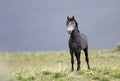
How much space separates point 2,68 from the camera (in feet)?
18.4

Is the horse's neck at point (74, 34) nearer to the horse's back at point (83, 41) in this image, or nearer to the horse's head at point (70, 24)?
the horse's head at point (70, 24)

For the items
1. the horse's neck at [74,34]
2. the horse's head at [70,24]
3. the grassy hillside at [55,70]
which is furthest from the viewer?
the horse's neck at [74,34]

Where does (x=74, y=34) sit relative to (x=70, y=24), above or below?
below

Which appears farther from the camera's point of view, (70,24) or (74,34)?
(74,34)

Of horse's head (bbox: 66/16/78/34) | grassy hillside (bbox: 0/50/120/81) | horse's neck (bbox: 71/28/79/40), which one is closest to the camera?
grassy hillside (bbox: 0/50/120/81)

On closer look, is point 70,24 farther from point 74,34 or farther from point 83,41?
point 83,41

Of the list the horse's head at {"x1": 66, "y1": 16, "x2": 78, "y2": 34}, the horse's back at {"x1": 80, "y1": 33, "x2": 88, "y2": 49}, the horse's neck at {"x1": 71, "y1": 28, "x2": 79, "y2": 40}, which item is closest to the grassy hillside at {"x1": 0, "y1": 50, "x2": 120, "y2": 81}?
the horse's back at {"x1": 80, "y1": 33, "x2": 88, "y2": 49}

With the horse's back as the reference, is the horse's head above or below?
above

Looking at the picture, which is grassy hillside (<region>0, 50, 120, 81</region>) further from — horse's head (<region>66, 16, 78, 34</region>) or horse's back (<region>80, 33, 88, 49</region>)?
horse's head (<region>66, 16, 78, 34</region>)

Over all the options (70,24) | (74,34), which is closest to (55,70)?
(74,34)

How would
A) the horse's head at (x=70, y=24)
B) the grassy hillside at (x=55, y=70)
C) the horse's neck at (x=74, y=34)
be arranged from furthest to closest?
the horse's neck at (x=74, y=34) < the horse's head at (x=70, y=24) < the grassy hillside at (x=55, y=70)

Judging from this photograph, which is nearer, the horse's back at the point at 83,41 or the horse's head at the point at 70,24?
the horse's head at the point at 70,24

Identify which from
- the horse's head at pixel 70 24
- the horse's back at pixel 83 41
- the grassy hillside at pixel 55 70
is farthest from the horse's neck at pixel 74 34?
the grassy hillside at pixel 55 70

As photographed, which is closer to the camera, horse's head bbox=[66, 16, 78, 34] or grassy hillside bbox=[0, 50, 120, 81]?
grassy hillside bbox=[0, 50, 120, 81]
